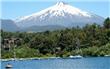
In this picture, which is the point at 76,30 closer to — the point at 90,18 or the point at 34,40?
the point at 34,40

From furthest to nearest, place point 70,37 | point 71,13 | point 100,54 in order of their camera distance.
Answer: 1. point 71,13
2. point 70,37
3. point 100,54

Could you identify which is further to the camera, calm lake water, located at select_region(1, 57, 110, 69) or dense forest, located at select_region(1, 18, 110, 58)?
dense forest, located at select_region(1, 18, 110, 58)

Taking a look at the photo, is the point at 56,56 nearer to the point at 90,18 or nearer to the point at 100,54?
the point at 100,54

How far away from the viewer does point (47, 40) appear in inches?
2319

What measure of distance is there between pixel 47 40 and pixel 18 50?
501 centimetres

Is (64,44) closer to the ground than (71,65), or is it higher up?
closer to the ground

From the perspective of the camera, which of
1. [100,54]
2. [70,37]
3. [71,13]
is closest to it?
[100,54]

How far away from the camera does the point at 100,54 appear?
52.0m

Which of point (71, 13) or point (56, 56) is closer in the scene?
point (56, 56)

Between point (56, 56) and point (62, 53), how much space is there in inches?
33.1

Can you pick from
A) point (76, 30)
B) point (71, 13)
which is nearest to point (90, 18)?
point (71, 13)

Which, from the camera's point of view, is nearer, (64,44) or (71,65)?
(71,65)

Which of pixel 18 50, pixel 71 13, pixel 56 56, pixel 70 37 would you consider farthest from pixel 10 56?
pixel 71 13

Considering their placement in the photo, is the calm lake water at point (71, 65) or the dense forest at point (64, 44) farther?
the dense forest at point (64, 44)
